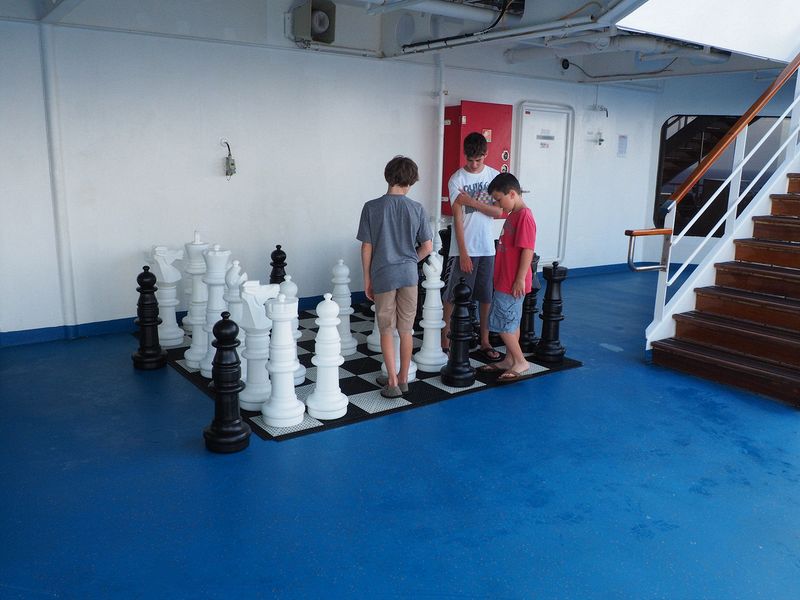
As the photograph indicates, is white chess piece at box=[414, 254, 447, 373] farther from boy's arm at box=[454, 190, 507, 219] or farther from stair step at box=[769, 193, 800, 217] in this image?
stair step at box=[769, 193, 800, 217]

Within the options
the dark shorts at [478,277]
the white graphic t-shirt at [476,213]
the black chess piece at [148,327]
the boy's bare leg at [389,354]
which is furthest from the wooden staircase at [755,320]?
the black chess piece at [148,327]

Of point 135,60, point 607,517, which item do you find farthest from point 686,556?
point 135,60

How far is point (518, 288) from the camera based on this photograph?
168 inches

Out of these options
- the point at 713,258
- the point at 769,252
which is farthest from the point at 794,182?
the point at 713,258

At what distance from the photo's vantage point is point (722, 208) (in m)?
11.9

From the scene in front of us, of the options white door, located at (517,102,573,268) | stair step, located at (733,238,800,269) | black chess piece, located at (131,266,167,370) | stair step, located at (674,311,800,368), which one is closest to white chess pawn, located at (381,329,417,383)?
black chess piece, located at (131,266,167,370)

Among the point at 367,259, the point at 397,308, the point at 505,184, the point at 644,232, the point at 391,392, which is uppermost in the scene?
the point at 505,184

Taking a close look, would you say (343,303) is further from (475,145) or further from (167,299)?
(475,145)

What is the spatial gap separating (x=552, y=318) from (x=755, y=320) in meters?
1.47

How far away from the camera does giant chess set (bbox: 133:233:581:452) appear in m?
3.55

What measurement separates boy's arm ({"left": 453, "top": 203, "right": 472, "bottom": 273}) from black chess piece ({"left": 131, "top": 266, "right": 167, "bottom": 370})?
2.12m

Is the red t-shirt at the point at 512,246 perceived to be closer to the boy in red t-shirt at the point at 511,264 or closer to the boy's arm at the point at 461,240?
→ the boy in red t-shirt at the point at 511,264

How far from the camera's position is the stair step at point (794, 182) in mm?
5574

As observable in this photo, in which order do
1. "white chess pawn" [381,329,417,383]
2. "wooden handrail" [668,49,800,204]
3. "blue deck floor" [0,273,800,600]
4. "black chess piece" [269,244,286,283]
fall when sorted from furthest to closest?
1. "black chess piece" [269,244,286,283]
2. "wooden handrail" [668,49,800,204]
3. "white chess pawn" [381,329,417,383]
4. "blue deck floor" [0,273,800,600]
